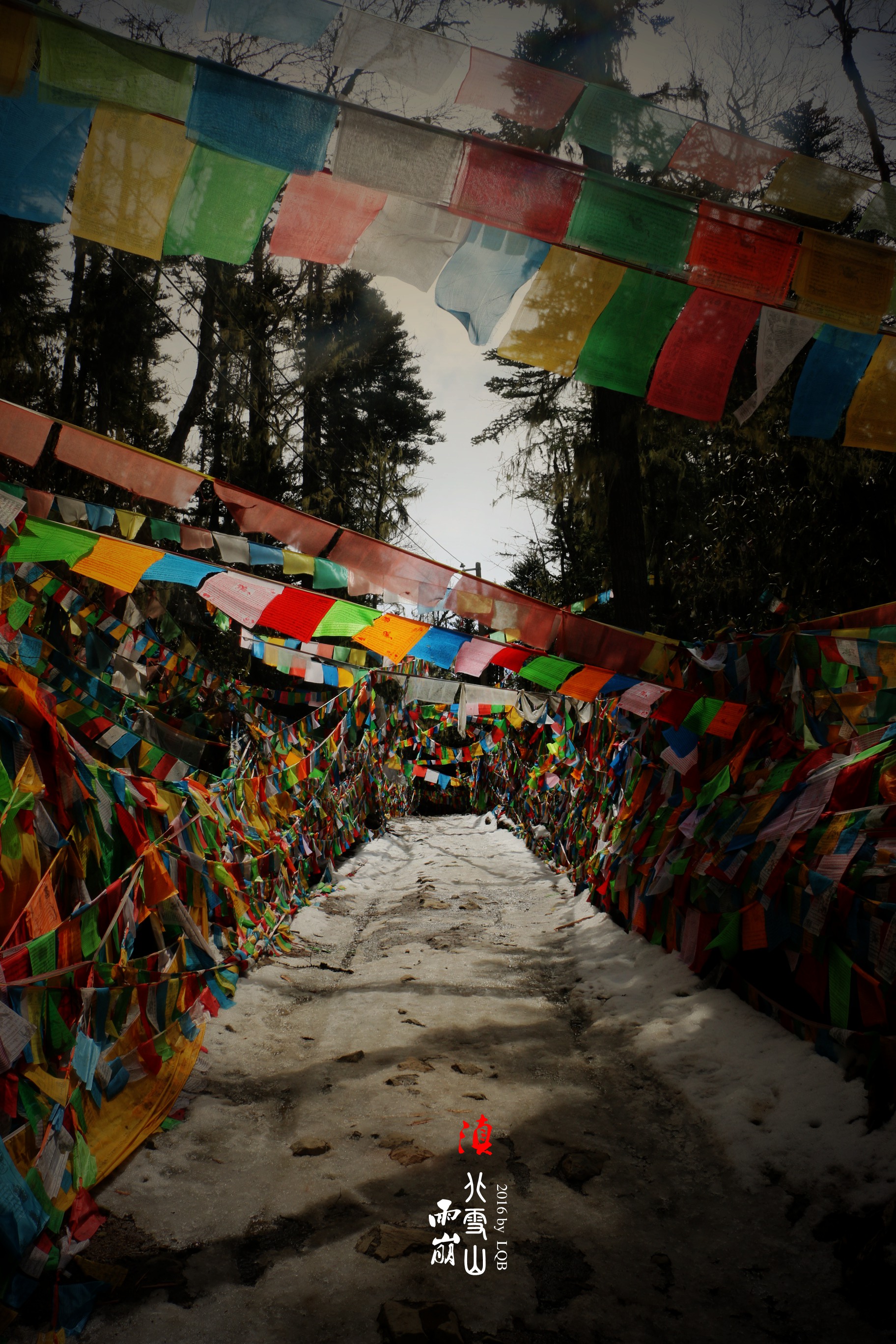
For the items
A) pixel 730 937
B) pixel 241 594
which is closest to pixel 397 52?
pixel 241 594

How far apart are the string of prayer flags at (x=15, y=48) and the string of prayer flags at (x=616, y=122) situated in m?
2.30

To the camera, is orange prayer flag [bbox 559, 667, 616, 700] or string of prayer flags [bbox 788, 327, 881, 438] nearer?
string of prayer flags [bbox 788, 327, 881, 438]

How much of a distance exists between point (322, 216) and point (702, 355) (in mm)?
2097

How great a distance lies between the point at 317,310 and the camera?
51.5 ft

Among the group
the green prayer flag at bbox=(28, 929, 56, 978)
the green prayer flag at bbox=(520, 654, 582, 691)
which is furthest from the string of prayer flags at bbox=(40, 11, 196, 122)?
the green prayer flag at bbox=(520, 654, 582, 691)

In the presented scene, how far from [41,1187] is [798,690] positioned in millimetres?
4317

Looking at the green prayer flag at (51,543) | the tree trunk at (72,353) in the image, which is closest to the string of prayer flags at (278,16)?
the green prayer flag at (51,543)

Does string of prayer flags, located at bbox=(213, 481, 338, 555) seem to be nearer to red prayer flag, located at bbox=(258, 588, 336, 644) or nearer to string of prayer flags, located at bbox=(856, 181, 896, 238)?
red prayer flag, located at bbox=(258, 588, 336, 644)

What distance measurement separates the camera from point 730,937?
425 centimetres

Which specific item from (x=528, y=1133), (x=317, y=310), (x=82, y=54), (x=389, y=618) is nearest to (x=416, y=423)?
(x=317, y=310)

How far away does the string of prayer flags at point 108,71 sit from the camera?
2.94 meters

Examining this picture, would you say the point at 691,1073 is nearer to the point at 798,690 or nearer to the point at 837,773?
the point at 837,773

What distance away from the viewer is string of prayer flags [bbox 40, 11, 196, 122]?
294 centimetres

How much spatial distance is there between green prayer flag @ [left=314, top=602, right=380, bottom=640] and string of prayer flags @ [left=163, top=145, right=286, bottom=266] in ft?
6.85
